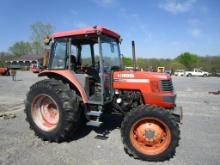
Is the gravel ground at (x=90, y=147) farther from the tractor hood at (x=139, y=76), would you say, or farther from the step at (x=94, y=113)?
the tractor hood at (x=139, y=76)

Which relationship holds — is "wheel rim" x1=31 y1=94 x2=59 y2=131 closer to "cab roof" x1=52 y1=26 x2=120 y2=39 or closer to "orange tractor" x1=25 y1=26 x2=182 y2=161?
"orange tractor" x1=25 y1=26 x2=182 y2=161

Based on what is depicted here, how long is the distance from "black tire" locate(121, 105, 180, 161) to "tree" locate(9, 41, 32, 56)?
86927mm

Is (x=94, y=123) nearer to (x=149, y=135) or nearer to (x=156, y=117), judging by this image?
(x=149, y=135)

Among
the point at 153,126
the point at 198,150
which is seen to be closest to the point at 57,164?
the point at 153,126

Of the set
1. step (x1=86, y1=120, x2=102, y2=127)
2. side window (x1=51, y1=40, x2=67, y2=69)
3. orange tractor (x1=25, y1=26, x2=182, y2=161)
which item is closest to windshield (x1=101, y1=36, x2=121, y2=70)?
orange tractor (x1=25, y1=26, x2=182, y2=161)

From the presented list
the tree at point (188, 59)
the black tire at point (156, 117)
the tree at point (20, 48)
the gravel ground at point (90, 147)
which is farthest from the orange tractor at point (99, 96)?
the tree at point (20, 48)

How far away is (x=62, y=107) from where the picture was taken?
5.73 m

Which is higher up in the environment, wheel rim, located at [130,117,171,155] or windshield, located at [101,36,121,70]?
windshield, located at [101,36,121,70]

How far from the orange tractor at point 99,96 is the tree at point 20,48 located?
85029 mm

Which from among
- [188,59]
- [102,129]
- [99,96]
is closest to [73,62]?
[99,96]

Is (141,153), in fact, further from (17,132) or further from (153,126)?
(17,132)

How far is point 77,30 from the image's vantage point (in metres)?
6.12

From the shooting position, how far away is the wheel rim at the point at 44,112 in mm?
6312

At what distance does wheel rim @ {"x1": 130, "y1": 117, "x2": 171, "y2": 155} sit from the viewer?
5.12m
